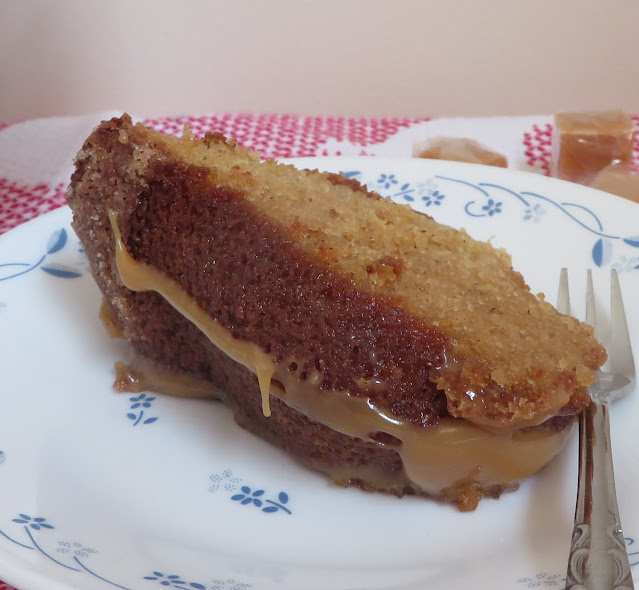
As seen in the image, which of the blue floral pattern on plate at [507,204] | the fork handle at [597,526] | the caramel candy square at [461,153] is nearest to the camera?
the fork handle at [597,526]

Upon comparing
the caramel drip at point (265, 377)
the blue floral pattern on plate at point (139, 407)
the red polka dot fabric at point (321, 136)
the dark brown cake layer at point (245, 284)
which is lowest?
the red polka dot fabric at point (321, 136)

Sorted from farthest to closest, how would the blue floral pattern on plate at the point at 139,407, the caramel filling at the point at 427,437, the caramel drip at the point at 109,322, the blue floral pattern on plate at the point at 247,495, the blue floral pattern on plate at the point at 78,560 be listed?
1. the caramel drip at the point at 109,322
2. the blue floral pattern on plate at the point at 139,407
3. the blue floral pattern on plate at the point at 247,495
4. the caramel filling at the point at 427,437
5. the blue floral pattern on plate at the point at 78,560

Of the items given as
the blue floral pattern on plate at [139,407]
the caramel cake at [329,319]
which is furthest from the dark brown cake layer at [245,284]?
the blue floral pattern on plate at [139,407]

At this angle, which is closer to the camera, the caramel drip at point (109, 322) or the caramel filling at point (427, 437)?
the caramel filling at point (427, 437)

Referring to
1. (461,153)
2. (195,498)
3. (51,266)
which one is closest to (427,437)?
(195,498)

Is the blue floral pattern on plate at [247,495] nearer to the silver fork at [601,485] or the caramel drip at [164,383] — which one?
the caramel drip at [164,383]

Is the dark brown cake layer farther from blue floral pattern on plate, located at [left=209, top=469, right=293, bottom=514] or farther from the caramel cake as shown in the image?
blue floral pattern on plate, located at [left=209, top=469, right=293, bottom=514]

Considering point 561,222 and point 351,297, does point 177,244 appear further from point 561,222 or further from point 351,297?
point 561,222

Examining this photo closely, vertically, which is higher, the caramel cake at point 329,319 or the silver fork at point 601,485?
the caramel cake at point 329,319
